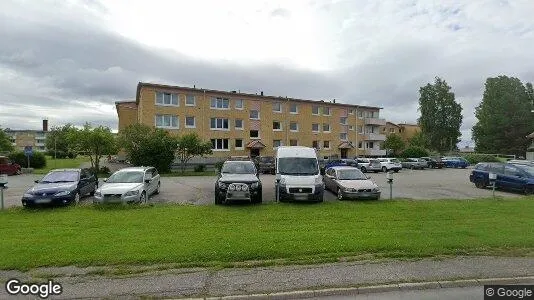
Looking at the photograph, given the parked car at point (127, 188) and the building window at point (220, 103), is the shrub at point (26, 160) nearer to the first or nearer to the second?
the building window at point (220, 103)

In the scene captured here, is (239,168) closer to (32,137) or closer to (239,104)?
(239,104)

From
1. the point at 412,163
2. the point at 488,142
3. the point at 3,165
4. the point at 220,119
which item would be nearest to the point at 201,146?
the point at 220,119

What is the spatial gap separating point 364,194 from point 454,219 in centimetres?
403

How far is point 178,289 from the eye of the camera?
4.96m

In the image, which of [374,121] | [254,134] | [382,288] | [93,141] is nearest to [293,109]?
[254,134]

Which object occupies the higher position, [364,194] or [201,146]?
[201,146]

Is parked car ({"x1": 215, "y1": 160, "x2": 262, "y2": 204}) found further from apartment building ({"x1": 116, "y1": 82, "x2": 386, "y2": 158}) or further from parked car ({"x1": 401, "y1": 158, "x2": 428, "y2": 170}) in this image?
parked car ({"x1": 401, "y1": 158, "x2": 428, "y2": 170})

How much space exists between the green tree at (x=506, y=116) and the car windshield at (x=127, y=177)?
60493 mm

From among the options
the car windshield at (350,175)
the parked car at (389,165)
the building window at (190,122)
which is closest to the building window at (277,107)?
the building window at (190,122)

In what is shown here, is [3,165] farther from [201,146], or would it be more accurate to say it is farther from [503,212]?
[503,212]

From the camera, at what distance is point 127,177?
44.7 ft

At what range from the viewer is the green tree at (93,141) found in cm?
2923

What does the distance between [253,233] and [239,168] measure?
6.27 metres

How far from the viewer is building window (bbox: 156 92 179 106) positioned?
37156mm
